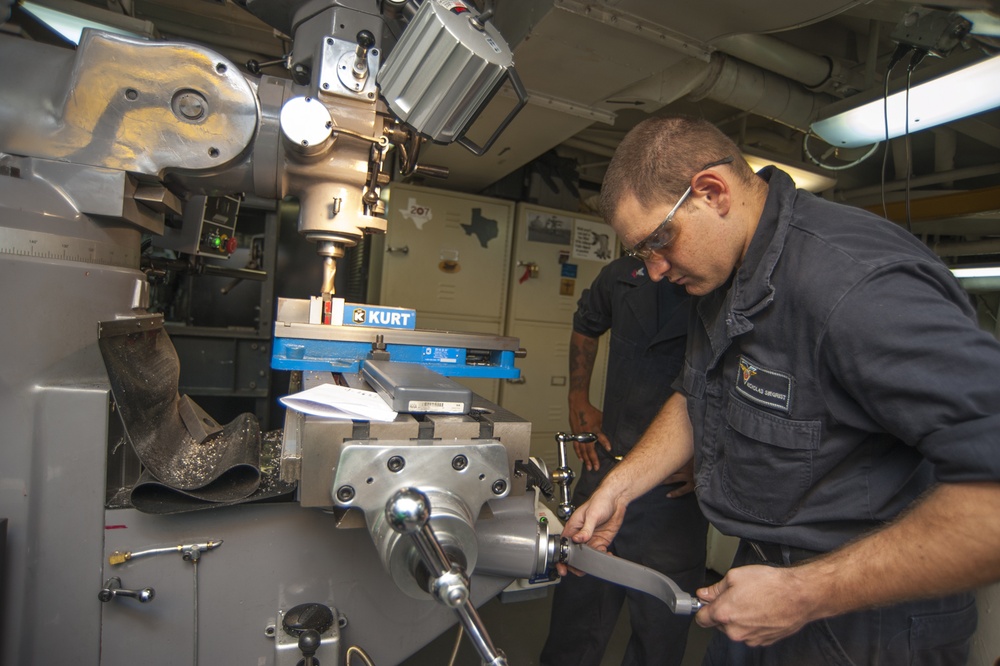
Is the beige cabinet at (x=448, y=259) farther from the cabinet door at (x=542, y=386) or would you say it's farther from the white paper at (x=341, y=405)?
the white paper at (x=341, y=405)

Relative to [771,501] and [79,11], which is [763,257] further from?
[79,11]

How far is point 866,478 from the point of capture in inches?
32.9

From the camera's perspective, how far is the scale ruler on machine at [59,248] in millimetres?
832

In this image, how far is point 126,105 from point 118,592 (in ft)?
2.81

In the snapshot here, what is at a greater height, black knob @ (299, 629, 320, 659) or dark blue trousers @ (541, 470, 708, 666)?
black knob @ (299, 629, 320, 659)

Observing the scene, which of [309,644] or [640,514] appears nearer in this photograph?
[309,644]

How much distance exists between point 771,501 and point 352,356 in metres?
0.91

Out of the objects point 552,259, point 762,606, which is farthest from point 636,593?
point 552,259

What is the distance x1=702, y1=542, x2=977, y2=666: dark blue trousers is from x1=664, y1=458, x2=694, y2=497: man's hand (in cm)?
63

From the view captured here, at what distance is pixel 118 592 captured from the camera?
0.85 m

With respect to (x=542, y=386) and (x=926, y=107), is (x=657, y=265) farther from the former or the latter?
(x=542, y=386)

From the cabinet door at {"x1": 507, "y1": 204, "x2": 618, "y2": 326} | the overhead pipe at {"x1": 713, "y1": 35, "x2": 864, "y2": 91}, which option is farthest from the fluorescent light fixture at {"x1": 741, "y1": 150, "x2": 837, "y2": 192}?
the cabinet door at {"x1": 507, "y1": 204, "x2": 618, "y2": 326}

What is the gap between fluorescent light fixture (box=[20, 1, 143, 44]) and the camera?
148 centimetres

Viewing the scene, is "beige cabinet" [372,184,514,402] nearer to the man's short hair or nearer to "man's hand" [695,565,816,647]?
the man's short hair
